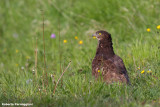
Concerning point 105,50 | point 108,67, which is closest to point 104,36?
point 105,50

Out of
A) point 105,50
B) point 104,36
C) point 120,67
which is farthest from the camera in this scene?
point 104,36

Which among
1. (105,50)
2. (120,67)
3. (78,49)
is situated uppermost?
(105,50)

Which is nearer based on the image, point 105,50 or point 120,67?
point 120,67

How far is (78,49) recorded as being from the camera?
8.23 metres

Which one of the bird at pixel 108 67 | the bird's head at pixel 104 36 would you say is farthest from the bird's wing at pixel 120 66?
the bird's head at pixel 104 36

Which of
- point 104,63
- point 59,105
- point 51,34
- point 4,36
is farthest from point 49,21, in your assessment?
point 59,105

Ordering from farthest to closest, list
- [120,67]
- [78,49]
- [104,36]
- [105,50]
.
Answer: [78,49], [104,36], [105,50], [120,67]

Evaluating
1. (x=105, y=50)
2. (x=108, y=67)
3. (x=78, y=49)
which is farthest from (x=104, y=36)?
(x=78, y=49)

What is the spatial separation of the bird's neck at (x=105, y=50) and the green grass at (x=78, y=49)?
474 millimetres

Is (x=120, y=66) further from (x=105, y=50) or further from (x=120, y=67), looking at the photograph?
(x=105, y=50)

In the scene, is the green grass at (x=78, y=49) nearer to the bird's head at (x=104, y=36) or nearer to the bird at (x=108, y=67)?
the bird at (x=108, y=67)

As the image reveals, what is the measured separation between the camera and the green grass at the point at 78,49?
197 inches

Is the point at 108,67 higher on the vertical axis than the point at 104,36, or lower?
lower

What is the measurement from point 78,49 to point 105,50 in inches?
92.8
